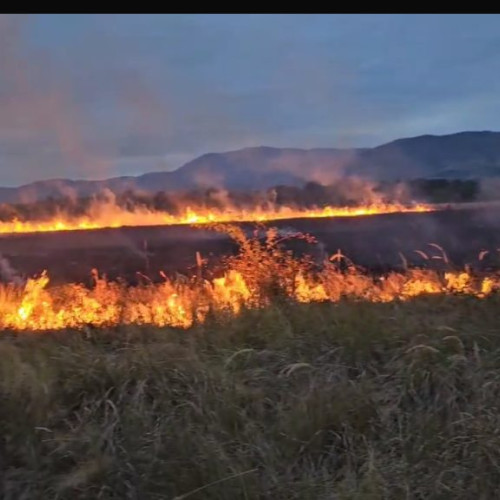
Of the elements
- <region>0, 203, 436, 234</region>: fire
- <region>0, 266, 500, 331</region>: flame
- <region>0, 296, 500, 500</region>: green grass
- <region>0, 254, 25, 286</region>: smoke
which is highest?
<region>0, 203, 436, 234</region>: fire

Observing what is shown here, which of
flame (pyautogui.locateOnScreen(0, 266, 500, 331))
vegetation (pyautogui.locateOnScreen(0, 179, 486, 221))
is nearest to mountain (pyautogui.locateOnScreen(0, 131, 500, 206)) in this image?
vegetation (pyautogui.locateOnScreen(0, 179, 486, 221))

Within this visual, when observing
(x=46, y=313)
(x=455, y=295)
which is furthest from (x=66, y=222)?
(x=455, y=295)

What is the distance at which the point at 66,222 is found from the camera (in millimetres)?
16047

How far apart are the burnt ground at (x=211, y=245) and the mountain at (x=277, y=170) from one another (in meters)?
5.15

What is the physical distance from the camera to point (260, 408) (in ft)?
17.4

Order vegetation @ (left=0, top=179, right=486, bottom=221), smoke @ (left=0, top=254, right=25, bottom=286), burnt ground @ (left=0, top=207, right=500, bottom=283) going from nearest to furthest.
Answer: smoke @ (left=0, top=254, right=25, bottom=286) < burnt ground @ (left=0, top=207, right=500, bottom=283) < vegetation @ (left=0, top=179, right=486, bottom=221)

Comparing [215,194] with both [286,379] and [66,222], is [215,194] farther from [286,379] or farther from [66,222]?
[286,379]

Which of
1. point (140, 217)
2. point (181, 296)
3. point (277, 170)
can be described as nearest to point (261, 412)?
point (181, 296)

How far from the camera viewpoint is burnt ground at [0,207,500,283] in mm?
10922

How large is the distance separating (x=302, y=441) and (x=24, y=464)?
166cm

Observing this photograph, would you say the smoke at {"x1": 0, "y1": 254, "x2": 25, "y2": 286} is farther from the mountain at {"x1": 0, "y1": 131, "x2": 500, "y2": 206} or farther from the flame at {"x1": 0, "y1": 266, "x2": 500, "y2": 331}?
the mountain at {"x1": 0, "y1": 131, "x2": 500, "y2": 206}

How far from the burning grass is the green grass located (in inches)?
29.4

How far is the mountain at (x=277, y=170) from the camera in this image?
1975 cm

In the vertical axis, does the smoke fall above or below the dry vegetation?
above
